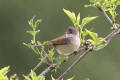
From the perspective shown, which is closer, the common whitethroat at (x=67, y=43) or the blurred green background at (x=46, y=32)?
the common whitethroat at (x=67, y=43)

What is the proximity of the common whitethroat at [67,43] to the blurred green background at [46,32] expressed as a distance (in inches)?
611

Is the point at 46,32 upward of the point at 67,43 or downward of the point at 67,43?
downward

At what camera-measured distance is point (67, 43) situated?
149 inches

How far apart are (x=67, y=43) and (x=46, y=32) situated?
58.7 feet

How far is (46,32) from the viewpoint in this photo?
21.7m

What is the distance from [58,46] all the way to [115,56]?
60.0 feet

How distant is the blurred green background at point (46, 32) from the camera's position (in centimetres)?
2058

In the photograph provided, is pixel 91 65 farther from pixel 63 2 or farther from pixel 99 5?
pixel 99 5

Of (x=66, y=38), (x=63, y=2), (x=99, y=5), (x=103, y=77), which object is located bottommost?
(x=103, y=77)

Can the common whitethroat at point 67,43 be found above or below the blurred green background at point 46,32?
above

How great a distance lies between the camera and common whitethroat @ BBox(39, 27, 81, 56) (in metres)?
3.52

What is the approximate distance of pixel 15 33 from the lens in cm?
2302

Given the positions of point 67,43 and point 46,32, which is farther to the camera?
point 46,32

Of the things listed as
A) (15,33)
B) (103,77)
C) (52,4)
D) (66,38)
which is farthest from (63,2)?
(66,38)
